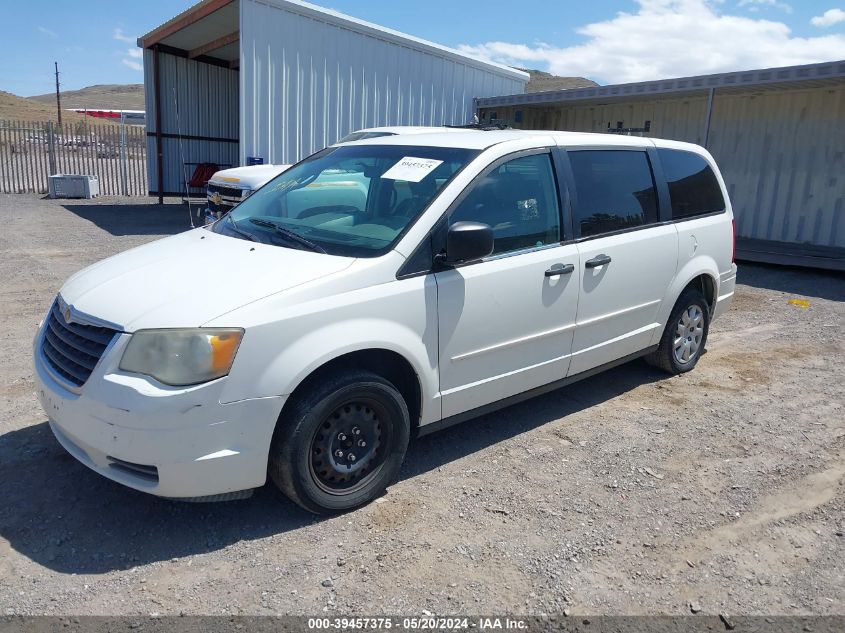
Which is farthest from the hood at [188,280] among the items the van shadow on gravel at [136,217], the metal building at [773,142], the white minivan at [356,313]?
the van shadow on gravel at [136,217]

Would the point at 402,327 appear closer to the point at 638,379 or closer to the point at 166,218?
the point at 638,379

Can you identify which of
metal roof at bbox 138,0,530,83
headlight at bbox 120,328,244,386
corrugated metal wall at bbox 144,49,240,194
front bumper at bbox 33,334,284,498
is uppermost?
metal roof at bbox 138,0,530,83

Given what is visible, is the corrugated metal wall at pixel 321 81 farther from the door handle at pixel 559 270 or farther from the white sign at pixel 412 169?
the door handle at pixel 559 270

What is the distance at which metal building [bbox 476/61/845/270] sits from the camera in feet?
37.7

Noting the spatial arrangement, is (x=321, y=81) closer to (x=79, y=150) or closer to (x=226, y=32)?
(x=226, y=32)

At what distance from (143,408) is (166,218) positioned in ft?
46.7

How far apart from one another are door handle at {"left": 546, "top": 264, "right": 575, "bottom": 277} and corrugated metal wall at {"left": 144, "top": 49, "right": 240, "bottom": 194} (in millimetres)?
17380

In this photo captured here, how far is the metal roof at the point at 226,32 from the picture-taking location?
45.6ft

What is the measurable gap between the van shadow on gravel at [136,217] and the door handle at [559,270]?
10861mm

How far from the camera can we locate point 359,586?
3004 mm

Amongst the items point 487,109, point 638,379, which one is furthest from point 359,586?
point 487,109

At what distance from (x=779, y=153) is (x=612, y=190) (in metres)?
9.78

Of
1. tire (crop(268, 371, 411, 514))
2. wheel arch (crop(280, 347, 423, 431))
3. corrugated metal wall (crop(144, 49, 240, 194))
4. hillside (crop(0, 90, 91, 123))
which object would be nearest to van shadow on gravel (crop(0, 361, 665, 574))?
tire (crop(268, 371, 411, 514))

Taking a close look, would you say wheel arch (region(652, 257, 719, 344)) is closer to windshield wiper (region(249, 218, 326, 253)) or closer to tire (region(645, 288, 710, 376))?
tire (region(645, 288, 710, 376))
